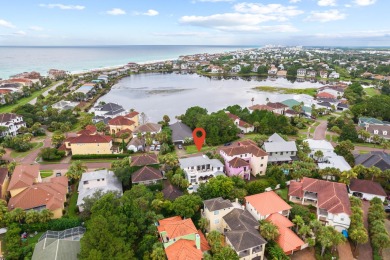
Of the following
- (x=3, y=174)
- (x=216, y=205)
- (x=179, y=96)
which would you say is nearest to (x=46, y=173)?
(x=3, y=174)

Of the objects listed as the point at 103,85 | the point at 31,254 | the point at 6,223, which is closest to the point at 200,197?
the point at 31,254

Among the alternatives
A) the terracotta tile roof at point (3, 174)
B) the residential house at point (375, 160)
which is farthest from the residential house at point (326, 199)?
the terracotta tile roof at point (3, 174)

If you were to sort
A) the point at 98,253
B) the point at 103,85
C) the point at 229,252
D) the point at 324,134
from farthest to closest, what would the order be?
the point at 103,85 < the point at 324,134 < the point at 229,252 < the point at 98,253

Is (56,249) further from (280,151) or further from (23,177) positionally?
(280,151)

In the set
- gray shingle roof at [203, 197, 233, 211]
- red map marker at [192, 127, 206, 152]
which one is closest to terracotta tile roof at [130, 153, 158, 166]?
red map marker at [192, 127, 206, 152]

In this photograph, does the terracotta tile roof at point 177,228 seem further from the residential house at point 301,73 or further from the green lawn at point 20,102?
the residential house at point 301,73

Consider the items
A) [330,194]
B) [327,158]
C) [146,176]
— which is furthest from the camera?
[327,158]

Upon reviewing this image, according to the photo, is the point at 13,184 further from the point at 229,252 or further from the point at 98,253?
the point at 229,252
